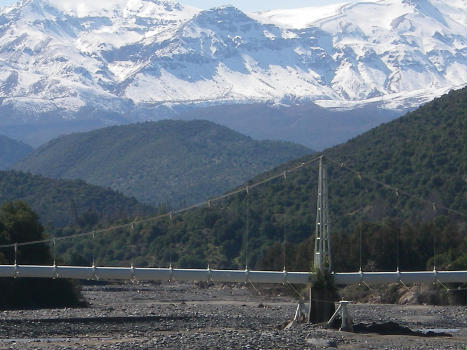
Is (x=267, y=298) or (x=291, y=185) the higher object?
(x=291, y=185)

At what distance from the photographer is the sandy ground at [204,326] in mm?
42844

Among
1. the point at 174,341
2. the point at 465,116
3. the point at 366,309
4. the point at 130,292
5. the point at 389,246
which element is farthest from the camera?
the point at 465,116

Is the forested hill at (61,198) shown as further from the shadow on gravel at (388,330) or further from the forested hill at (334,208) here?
the shadow on gravel at (388,330)

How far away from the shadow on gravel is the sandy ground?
938 mm

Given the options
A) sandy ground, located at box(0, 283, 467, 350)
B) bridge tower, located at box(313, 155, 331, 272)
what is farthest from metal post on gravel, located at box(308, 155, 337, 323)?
sandy ground, located at box(0, 283, 467, 350)

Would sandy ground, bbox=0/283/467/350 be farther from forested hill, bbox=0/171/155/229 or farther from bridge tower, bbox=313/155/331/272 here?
forested hill, bbox=0/171/155/229

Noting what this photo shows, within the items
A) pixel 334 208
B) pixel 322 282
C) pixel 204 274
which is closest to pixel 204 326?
pixel 204 274

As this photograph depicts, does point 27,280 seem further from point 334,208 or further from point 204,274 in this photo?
point 334,208

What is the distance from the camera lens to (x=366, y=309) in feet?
209

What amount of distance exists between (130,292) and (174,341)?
44772 millimetres

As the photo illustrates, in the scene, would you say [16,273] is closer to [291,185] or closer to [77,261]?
[77,261]

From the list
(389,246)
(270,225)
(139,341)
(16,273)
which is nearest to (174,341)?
(139,341)

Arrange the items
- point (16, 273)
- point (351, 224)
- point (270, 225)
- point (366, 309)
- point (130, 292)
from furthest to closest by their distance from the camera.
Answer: point (270, 225), point (351, 224), point (130, 292), point (366, 309), point (16, 273)

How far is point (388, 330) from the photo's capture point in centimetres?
4841
